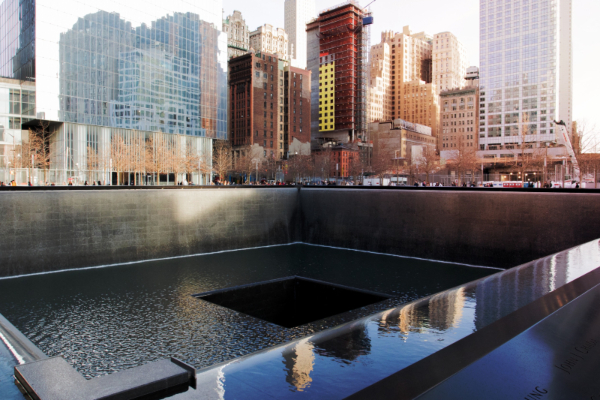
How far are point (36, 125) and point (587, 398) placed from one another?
181ft

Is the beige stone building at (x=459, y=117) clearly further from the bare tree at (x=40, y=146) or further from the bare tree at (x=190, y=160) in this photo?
the bare tree at (x=40, y=146)

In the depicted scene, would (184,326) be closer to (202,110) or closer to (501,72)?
(202,110)

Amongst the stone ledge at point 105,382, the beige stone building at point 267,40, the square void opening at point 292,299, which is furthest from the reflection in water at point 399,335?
the beige stone building at point 267,40

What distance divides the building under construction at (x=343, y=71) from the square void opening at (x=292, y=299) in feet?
370

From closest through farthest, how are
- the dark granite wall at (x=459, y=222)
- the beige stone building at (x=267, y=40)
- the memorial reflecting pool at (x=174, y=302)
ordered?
1. the memorial reflecting pool at (x=174, y=302)
2. the dark granite wall at (x=459, y=222)
3. the beige stone building at (x=267, y=40)

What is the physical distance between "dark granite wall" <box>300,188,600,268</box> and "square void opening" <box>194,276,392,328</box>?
6.34m

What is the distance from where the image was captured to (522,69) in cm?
9712

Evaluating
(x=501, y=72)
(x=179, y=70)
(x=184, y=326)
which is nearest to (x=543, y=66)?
(x=501, y=72)

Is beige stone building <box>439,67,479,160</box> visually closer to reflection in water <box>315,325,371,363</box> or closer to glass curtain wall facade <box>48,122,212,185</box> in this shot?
glass curtain wall facade <box>48,122,212,185</box>

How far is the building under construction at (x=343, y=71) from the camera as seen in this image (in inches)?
4877

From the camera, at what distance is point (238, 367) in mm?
3486

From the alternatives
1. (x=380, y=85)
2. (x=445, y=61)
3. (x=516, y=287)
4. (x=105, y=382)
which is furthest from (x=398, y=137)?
(x=105, y=382)

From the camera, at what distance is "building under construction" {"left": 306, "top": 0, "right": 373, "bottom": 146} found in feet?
406

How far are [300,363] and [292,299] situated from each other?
34.2 feet
